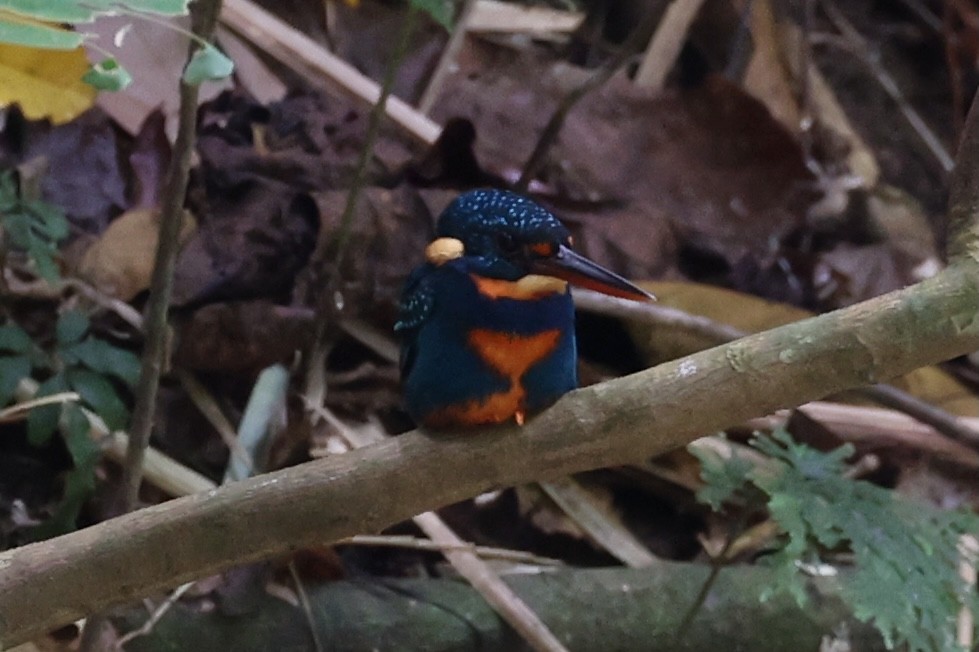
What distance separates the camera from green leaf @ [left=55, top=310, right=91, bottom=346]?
1.39 metres

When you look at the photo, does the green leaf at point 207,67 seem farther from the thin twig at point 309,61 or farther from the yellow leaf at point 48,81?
the thin twig at point 309,61

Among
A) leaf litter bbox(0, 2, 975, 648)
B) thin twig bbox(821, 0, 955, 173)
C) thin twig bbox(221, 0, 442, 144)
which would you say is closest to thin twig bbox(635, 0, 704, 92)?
leaf litter bbox(0, 2, 975, 648)

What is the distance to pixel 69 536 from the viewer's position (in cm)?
97

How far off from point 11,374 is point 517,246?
741 millimetres

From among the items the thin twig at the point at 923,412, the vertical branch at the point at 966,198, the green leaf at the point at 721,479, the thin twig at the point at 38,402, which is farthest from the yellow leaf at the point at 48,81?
the thin twig at the point at 923,412

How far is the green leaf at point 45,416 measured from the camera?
1.33 metres

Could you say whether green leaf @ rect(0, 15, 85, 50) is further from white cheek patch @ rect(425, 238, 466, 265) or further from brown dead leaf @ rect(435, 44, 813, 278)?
brown dead leaf @ rect(435, 44, 813, 278)

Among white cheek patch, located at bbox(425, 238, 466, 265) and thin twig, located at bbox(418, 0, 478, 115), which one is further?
thin twig, located at bbox(418, 0, 478, 115)

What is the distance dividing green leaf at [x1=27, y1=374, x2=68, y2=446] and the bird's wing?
51 centimetres

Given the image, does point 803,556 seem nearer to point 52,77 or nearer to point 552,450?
point 552,450

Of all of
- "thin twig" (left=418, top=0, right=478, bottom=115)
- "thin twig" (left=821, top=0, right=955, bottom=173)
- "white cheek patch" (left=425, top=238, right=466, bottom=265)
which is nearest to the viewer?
"white cheek patch" (left=425, top=238, right=466, bottom=265)

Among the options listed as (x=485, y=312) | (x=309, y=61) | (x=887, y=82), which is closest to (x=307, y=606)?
(x=485, y=312)

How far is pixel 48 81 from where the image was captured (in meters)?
1.53

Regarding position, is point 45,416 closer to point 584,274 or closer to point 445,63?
point 584,274
